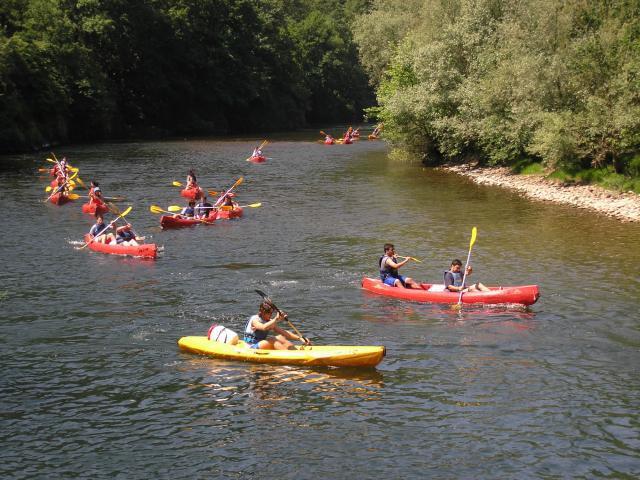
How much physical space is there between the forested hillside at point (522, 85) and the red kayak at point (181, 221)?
14.7 metres

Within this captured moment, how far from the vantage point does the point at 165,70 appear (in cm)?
8256

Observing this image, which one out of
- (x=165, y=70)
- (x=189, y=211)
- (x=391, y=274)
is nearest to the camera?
(x=391, y=274)

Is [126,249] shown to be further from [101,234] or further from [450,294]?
[450,294]

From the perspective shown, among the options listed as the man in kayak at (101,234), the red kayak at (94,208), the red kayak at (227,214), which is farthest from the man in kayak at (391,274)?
the red kayak at (94,208)

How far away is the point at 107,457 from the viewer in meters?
12.1

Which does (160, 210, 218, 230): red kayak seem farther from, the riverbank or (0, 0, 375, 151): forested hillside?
(0, 0, 375, 151): forested hillside

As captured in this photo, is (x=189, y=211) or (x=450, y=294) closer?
(x=450, y=294)

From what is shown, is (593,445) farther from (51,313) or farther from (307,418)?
(51,313)

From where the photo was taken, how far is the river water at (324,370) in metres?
12.2

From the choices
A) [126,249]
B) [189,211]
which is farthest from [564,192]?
[126,249]

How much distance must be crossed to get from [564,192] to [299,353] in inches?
884

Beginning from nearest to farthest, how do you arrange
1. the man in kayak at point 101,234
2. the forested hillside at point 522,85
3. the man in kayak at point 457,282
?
the man in kayak at point 457,282 < the man in kayak at point 101,234 < the forested hillside at point 522,85

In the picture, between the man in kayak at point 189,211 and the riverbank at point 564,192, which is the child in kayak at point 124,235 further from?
the riverbank at point 564,192

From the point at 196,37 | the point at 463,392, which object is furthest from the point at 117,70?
the point at 463,392
